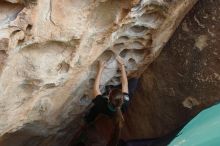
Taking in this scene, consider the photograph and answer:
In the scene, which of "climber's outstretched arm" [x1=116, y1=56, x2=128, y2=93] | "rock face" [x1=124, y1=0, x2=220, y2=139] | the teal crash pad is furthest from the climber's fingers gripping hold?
the teal crash pad

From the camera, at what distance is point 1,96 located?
1.70m

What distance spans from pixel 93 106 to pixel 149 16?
1.67 feet

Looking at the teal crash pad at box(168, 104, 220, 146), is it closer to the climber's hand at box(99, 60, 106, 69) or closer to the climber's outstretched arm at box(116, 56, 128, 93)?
the climber's outstretched arm at box(116, 56, 128, 93)

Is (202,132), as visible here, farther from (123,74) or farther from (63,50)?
(63,50)

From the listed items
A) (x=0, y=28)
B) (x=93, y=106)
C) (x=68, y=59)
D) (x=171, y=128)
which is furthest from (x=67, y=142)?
(x=0, y=28)

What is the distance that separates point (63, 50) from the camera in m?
1.77

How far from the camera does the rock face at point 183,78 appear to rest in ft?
6.78

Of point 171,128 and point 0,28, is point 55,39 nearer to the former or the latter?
point 0,28

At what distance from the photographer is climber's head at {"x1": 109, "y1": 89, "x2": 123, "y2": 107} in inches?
78.2

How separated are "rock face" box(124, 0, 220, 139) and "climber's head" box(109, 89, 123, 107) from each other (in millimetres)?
307

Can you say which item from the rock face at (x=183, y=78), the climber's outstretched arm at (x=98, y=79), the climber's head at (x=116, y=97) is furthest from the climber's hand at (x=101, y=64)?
the rock face at (x=183, y=78)

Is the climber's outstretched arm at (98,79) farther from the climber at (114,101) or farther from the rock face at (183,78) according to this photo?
the rock face at (183,78)

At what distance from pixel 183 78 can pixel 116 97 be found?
1.21 ft

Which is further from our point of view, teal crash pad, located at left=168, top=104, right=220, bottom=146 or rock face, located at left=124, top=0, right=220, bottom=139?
rock face, located at left=124, top=0, right=220, bottom=139
